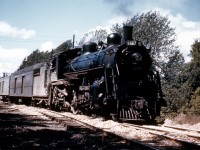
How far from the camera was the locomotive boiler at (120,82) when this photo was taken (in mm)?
10773

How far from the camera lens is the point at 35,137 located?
274 inches

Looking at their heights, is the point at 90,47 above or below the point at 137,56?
above

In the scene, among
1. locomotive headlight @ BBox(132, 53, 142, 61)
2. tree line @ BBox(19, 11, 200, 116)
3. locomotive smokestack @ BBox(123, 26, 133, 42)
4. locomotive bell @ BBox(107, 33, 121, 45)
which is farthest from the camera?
tree line @ BBox(19, 11, 200, 116)

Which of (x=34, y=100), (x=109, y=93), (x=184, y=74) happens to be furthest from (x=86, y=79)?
(x=184, y=74)

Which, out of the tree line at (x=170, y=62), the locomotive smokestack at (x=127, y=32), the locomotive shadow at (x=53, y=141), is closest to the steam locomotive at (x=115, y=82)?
the locomotive smokestack at (x=127, y=32)

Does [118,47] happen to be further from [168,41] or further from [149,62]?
[168,41]

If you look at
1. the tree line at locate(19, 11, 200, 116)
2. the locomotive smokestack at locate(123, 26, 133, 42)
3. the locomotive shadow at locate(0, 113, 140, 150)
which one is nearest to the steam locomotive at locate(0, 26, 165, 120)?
the locomotive smokestack at locate(123, 26, 133, 42)

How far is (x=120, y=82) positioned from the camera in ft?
36.4

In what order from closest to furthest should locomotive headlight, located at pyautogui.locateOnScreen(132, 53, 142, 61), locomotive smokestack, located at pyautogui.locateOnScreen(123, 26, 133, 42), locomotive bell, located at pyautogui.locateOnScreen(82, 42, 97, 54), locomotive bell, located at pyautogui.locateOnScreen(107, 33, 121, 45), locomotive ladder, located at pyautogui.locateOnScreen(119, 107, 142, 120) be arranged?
locomotive ladder, located at pyautogui.locateOnScreen(119, 107, 142, 120)
locomotive headlight, located at pyautogui.locateOnScreen(132, 53, 142, 61)
locomotive smokestack, located at pyautogui.locateOnScreen(123, 26, 133, 42)
locomotive bell, located at pyautogui.locateOnScreen(107, 33, 121, 45)
locomotive bell, located at pyautogui.locateOnScreen(82, 42, 97, 54)

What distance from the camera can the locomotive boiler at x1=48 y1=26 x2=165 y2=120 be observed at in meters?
10.8

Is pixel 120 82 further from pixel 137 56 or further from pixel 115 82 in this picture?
pixel 137 56

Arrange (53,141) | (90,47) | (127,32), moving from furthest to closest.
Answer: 1. (90,47)
2. (127,32)
3. (53,141)

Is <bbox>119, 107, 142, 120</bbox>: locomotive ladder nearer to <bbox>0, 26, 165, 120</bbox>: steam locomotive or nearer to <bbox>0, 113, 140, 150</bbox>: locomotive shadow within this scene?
<bbox>0, 26, 165, 120</bbox>: steam locomotive

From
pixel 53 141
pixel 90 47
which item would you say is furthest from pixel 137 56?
pixel 53 141
